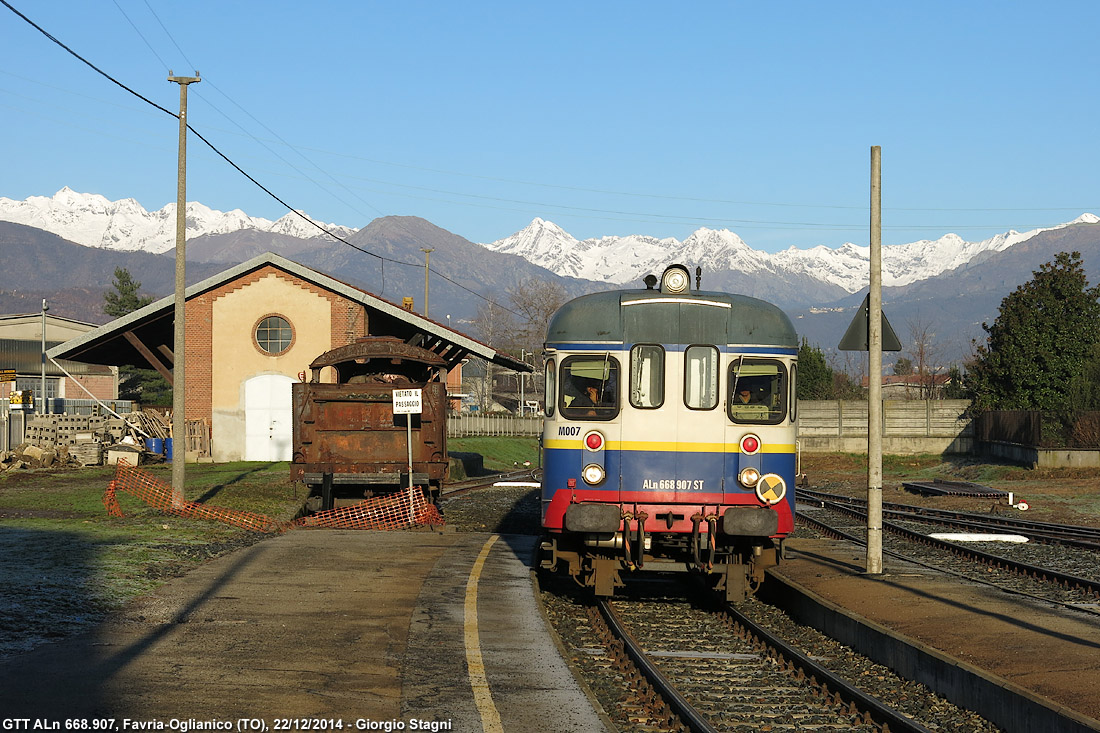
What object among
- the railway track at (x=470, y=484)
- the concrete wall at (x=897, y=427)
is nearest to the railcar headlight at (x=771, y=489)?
the railway track at (x=470, y=484)

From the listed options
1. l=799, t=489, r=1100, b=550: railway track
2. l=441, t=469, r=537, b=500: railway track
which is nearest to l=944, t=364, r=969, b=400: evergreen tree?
l=441, t=469, r=537, b=500: railway track

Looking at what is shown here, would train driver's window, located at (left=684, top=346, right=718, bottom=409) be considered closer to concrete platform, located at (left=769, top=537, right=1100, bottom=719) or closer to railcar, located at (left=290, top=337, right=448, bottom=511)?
concrete platform, located at (left=769, top=537, right=1100, bottom=719)

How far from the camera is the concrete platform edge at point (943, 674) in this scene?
303 inches

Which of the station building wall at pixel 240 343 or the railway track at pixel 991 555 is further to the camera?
the station building wall at pixel 240 343

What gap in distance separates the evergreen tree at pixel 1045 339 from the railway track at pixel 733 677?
4123 centimetres

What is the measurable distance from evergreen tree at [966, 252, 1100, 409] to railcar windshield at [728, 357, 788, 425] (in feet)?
133

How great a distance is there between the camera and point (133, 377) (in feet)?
316

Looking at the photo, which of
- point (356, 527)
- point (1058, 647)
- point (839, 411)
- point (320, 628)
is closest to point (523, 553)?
point (356, 527)

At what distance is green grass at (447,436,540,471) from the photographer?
51094mm

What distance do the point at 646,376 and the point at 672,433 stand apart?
2.31 feet

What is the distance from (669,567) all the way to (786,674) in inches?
102

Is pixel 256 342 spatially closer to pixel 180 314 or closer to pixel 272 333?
pixel 272 333

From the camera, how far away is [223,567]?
1429 cm

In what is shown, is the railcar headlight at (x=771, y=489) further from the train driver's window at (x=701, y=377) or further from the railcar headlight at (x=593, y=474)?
the railcar headlight at (x=593, y=474)
